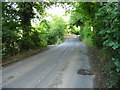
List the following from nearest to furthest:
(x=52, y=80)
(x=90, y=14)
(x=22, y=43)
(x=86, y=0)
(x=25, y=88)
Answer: (x=25, y=88) < (x=52, y=80) < (x=86, y=0) < (x=22, y=43) < (x=90, y=14)

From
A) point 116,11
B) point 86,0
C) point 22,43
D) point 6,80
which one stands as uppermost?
point 86,0

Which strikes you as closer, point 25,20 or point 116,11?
point 116,11

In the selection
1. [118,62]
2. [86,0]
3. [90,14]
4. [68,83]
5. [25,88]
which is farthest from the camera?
[90,14]

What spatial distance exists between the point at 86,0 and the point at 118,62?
847 centimetres

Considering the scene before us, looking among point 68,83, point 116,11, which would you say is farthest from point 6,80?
point 116,11

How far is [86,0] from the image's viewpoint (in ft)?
34.3

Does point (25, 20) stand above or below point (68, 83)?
above

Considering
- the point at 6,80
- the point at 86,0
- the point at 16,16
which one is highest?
the point at 86,0

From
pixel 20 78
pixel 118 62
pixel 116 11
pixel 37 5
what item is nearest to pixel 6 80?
pixel 20 78

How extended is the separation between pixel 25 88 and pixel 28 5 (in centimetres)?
1042

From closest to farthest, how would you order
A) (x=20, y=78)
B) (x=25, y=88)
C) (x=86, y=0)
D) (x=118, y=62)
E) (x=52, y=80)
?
(x=118, y=62) → (x=25, y=88) → (x=52, y=80) → (x=20, y=78) → (x=86, y=0)

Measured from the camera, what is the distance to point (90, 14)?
42.7 feet

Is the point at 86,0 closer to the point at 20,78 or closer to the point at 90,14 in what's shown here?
the point at 90,14

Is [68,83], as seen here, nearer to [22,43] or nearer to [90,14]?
[22,43]
